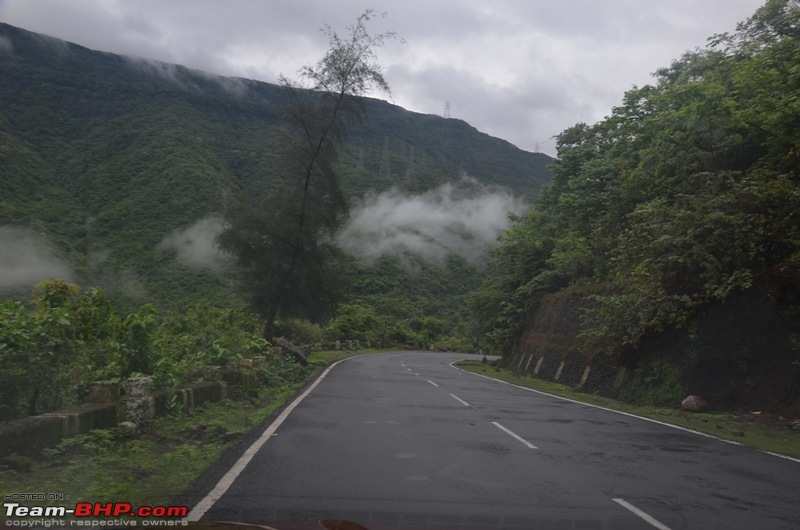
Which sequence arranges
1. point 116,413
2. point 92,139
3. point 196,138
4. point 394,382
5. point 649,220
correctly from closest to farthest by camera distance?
point 116,413 → point 649,220 → point 394,382 → point 92,139 → point 196,138

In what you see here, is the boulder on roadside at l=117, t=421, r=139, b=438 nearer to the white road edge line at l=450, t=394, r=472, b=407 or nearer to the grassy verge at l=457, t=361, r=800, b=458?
the white road edge line at l=450, t=394, r=472, b=407

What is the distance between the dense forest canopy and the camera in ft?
49.5

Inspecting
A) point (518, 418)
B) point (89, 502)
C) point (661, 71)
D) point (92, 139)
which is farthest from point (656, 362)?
point (92, 139)

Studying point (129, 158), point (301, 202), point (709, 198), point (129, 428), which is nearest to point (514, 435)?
point (129, 428)

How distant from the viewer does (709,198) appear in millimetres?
16375

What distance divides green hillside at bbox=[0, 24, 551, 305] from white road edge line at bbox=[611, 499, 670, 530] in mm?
19027

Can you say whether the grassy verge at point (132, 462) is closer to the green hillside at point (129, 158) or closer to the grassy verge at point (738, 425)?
the grassy verge at point (738, 425)

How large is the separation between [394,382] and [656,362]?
7756 millimetres

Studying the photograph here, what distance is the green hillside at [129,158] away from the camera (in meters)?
30.2

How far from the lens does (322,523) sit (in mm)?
4195

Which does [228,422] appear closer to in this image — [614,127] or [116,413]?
[116,413]

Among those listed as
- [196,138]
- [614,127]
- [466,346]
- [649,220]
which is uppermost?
[614,127]

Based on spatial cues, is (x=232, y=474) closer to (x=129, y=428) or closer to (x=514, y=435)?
(x=129, y=428)

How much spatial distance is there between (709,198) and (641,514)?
1206 centimetres
